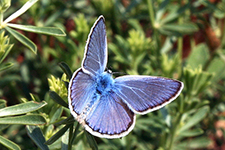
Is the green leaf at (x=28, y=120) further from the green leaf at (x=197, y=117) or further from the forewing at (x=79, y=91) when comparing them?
the green leaf at (x=197, y=117)

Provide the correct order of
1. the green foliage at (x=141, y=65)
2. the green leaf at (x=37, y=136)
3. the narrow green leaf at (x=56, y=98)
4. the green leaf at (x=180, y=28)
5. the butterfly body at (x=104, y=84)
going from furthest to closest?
the green leaf at (x=180, y=28), the green foliage at (x=141, y=65), the butterfly body at (x=104, y=84), the green leaf at (x=37, y=136), the narrow green leaf at (x=56, y=98)

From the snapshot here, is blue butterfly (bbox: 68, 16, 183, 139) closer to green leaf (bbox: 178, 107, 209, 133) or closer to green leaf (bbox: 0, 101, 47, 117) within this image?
green leaf (bbox: 0, 101, 47, 117)

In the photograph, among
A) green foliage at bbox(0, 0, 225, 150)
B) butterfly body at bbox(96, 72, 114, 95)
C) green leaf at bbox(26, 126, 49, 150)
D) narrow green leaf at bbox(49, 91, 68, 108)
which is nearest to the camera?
narrow green leaf at bbox(49, 91, 68, 108)

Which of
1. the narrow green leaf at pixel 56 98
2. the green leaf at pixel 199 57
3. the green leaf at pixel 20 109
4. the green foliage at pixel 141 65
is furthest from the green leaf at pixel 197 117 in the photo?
the green leaf at pixel 20 109

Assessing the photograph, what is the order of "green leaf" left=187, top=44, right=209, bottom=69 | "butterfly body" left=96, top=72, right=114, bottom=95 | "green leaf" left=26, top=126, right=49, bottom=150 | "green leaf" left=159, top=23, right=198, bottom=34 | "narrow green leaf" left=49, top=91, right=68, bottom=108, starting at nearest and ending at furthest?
"narrow green leaf" left=49, top=91, right=68, bottom=108
"green leaf" left=26, top=126, right=49, bottom=150
"butterfly body" left=96, top=72, right=114, bottom=95
"green leaf" left=187, top=44, right=209, bottom=69
"green leaf" left=159, top=23, right=198, bottom=34

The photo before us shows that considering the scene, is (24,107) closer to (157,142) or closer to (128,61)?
(128,61)

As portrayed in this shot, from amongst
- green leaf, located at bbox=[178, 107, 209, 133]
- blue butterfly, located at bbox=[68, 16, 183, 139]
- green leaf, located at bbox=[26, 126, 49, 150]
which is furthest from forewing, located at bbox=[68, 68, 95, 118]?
green leaf, located at bbox=[178, 107, 209, 133]

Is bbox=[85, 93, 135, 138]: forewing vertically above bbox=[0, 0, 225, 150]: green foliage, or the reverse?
bbox=[85, 93, 135, 138]: forewing

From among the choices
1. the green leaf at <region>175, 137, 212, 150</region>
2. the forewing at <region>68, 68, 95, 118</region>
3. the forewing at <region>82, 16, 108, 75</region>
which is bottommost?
the green leaf at <region>175, 137, 212, 150</region>
